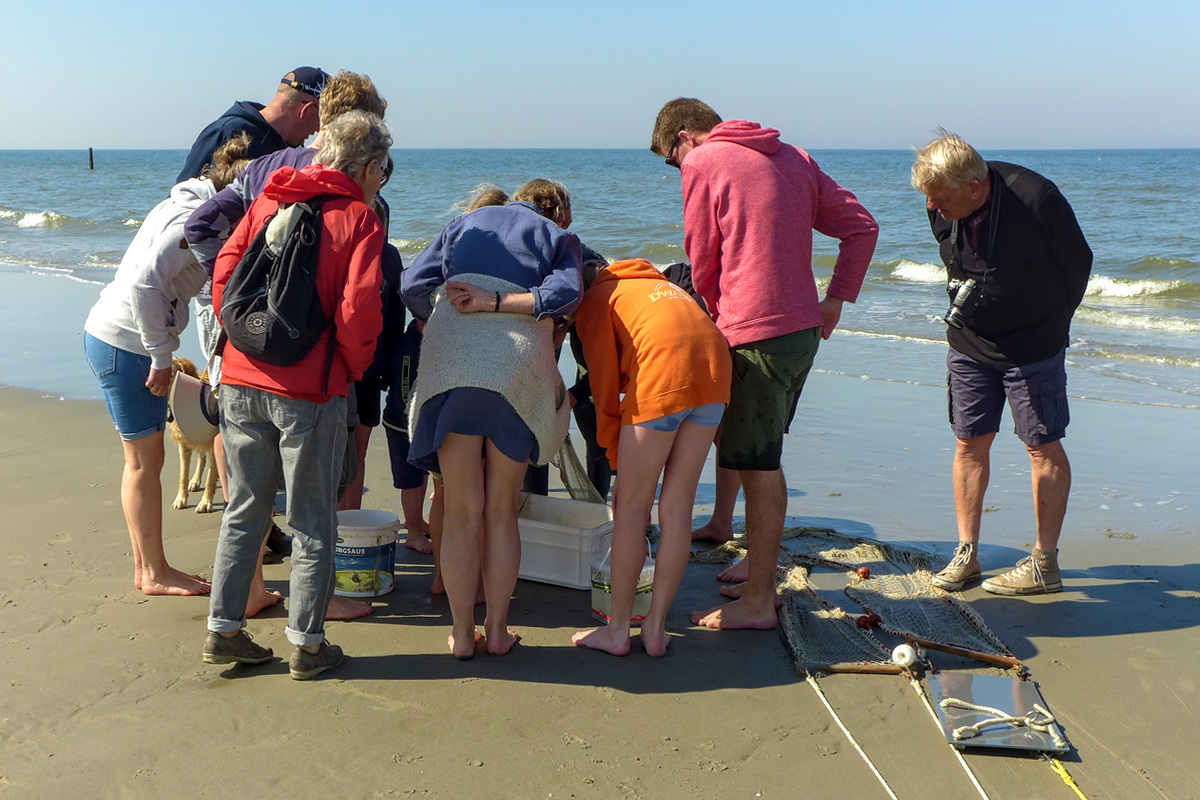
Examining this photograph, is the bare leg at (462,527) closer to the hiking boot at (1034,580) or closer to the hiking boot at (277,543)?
the hiking boot at (277,543)

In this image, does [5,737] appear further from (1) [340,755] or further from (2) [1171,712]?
Answer: (2) [1171,712]

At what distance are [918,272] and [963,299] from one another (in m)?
13.7

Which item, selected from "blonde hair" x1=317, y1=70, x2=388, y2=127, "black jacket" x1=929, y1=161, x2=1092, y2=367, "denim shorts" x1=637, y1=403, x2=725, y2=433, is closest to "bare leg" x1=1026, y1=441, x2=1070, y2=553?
"black jacket" x1=929, y1=161, x2=1092, y2=367

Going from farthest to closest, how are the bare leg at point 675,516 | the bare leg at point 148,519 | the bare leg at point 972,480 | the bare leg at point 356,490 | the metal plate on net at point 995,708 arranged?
the bare leg at point 356,490, the bare leg at point 972,480, the bare leg at point 148,519, the bare leg at point 675,516, the metal plate on net at point 995,708

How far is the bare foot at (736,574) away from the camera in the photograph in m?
4.55

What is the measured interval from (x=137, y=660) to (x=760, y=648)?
2.32m

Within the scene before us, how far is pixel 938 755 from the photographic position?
10.1 feet

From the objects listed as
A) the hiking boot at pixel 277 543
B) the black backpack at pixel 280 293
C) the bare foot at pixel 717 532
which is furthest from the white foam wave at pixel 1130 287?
the black backpack at pixel 280 293

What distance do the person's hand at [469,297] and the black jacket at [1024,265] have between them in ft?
7.40

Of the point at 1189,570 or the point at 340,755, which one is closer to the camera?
the point at 340,755

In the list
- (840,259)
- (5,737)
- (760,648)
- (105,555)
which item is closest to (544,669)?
(760,648)

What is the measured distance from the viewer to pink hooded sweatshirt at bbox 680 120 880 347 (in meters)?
3.88

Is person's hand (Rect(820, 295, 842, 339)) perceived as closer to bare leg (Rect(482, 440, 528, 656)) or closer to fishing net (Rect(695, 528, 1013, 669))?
fishing net (Rect(695, 528, 1013, 669))

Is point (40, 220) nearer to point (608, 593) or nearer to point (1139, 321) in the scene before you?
point (1139, 321)
